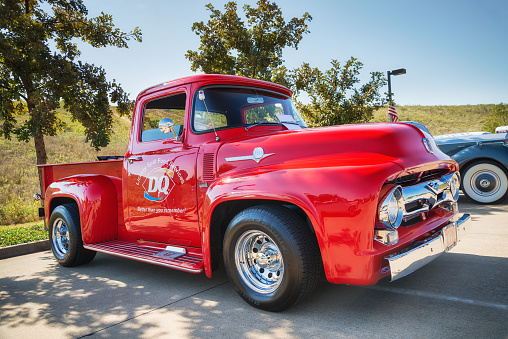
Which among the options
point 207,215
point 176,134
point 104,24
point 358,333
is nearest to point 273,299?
point 358,333

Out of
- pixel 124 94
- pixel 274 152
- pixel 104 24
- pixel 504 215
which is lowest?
pixel 504 215

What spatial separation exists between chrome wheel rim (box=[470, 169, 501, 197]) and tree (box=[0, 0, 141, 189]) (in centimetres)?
828

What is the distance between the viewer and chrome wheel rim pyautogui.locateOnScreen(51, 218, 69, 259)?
5133 millimetres

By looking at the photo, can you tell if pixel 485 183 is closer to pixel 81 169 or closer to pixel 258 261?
pixel 258 261

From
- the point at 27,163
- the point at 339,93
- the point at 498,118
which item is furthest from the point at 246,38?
the point at 498,118

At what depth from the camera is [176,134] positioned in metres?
3.87

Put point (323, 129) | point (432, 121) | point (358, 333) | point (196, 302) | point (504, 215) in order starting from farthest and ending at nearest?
1. point (432, 121)
2. point (504, 215)
3. point (196, 302)
4. point (323, 129)
5. point (358, 333)

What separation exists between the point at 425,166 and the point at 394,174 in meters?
0.50

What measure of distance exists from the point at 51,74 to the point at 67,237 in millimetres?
4717

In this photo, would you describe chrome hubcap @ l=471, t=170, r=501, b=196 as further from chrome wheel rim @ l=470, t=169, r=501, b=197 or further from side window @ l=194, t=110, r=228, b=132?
side window @ l=194, t=110, r=228, b=132

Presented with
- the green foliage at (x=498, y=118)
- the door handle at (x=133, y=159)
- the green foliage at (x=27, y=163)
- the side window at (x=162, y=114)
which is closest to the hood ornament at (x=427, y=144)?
the side window at (x=162, y=114)

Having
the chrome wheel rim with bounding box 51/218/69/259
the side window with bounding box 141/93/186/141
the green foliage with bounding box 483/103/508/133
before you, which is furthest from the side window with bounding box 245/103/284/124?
the green foliage with bounding box 483/103/508/133

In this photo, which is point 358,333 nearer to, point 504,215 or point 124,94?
point 504,215

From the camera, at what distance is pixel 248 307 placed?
3221 millimetres
